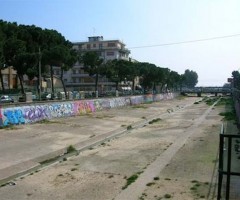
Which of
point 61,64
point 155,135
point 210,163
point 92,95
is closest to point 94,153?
point 210,163

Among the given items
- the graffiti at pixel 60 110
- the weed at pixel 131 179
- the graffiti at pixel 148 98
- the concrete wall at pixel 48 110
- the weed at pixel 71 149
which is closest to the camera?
the weed at pixel 131 179

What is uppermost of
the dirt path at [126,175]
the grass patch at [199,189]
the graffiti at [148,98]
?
the grass patch at [199,189]

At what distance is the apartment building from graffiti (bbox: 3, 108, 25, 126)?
100 metres

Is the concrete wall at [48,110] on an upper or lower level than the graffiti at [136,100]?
upper

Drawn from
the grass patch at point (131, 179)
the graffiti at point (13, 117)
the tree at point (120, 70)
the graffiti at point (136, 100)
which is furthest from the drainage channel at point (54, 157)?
the tree at point (120, 70)

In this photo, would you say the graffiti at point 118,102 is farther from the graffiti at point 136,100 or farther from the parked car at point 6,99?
the parked car at point 6,99

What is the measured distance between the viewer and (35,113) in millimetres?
36562

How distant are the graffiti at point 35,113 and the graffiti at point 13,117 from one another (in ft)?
2.88

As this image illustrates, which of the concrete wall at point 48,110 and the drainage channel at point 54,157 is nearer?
the drainage channel at point 54,157

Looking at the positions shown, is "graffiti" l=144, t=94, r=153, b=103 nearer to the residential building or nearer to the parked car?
the residential building

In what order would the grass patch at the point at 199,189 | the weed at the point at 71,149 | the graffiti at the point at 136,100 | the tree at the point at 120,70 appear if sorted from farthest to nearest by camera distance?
the tree at the point at 120,70, the graffiti at the point at 136,100, the weed at the point at 71,149, the grass patch at the point at 199,189

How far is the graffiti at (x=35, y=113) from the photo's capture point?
115ft

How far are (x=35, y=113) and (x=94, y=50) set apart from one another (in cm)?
11429

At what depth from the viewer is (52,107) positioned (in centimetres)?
4091
